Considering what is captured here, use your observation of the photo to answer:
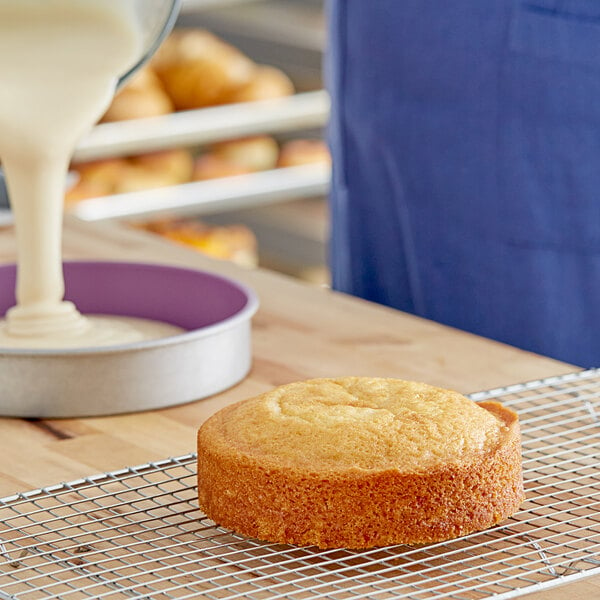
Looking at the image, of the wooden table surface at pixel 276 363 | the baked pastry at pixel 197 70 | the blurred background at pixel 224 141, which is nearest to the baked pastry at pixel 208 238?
the blurred background at pixel 224 141

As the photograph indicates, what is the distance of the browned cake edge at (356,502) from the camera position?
0.75 metres

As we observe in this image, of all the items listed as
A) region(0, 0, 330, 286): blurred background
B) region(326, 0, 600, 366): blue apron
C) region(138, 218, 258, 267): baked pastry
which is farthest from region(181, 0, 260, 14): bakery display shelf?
region(326, 0, 600, 366): blue apron

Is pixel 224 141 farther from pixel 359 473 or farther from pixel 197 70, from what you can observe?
pixel 359 473

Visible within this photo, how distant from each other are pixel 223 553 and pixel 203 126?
8.10 feet

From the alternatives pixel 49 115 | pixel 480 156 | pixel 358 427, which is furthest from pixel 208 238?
pixel 358 427

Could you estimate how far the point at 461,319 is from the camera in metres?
1.55

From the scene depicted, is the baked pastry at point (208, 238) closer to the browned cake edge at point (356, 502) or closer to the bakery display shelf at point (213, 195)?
the bakery display shelf at point (213, 195)

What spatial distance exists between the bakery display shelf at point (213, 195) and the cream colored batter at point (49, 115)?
6.12ft

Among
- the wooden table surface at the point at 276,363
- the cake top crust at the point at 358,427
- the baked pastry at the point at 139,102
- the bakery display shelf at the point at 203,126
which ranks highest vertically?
the cake top crust at the point at 358,427

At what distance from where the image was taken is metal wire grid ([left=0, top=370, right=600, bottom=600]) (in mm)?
708

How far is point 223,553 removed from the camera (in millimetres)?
759

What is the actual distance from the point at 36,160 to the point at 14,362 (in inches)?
7.3

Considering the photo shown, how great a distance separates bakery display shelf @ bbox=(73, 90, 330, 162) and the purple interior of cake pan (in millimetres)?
1761

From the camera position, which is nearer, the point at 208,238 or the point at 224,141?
the point at 208,238
